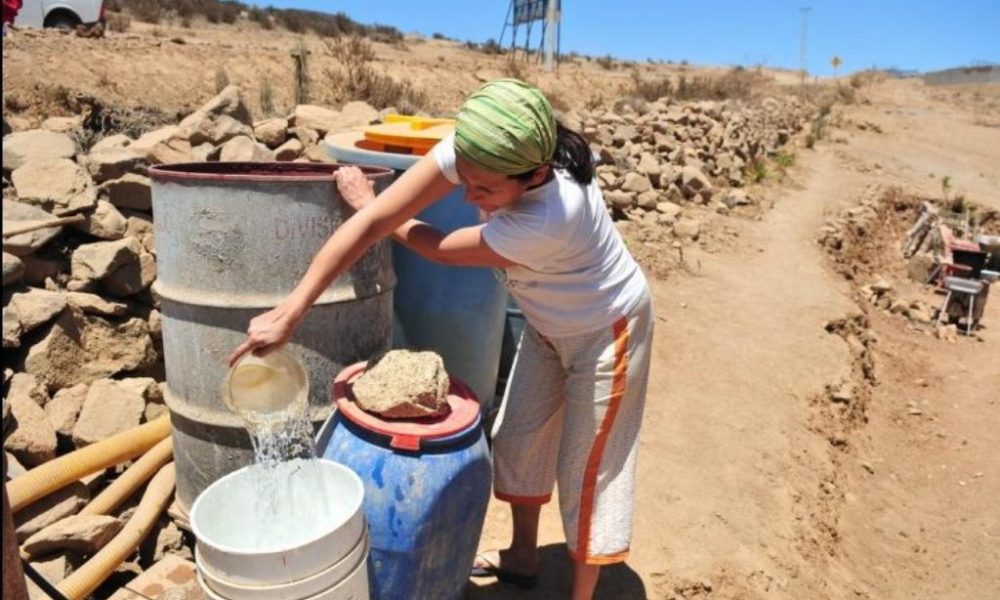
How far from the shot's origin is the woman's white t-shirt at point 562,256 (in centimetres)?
195

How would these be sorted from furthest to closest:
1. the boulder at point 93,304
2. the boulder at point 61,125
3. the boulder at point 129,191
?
the boulder at point 61,125
the boulder at point 129,191
the boulder at point 93,304

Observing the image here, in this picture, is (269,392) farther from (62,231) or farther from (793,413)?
(793,413)

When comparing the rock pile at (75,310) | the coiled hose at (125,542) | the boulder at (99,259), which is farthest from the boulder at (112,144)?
the coiled hose at (125,542)

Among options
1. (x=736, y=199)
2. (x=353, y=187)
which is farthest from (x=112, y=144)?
(x=736, y=199)

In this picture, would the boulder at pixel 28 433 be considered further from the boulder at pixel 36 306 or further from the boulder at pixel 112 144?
the boulder at pixel 112 144

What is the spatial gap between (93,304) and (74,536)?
3.55ft

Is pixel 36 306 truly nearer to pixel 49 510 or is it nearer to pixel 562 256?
pixel 49 510

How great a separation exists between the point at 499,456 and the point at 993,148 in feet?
68.6

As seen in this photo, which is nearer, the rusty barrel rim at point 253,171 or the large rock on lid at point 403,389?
the large rock on lid at point 403,389

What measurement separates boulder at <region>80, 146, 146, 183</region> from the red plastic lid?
2032 mm

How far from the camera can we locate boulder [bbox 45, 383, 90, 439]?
9.67ft

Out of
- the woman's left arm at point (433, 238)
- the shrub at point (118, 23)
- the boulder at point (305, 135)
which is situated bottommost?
the woman's left arm at point (433, 238)

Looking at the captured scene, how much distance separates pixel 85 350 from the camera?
3207 mm

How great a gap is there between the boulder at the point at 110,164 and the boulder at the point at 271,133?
1.06m
